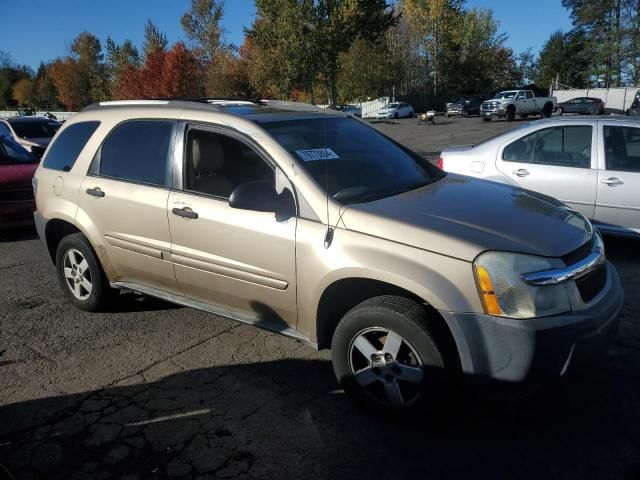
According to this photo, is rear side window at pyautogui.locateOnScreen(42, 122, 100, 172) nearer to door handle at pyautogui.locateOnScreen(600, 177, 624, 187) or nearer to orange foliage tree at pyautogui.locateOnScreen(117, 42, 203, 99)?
door handle at pyautogui.locateOnScreen(600, 177, 624, 187)

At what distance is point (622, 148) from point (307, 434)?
4.66 m

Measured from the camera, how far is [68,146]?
15.4 ft

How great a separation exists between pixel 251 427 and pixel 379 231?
1.30m

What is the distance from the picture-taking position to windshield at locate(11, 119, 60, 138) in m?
14.3

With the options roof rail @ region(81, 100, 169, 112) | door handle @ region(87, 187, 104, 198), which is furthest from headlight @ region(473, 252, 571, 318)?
door handle @ region(87, 187, 104, 198)

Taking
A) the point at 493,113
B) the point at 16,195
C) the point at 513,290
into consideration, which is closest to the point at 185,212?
the point at 513,290

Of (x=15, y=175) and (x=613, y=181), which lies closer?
(x=613, y=181)

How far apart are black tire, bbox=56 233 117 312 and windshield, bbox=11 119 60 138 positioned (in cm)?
1122

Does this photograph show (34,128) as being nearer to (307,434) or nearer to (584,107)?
(307,434)

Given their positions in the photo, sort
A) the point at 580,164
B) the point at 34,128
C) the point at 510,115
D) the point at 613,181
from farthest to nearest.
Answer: the point at 510,115, the point at 34,128, the point at 580,164, the point at 613,181

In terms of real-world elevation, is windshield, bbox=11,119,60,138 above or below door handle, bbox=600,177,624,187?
above

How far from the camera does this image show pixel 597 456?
2.64 m

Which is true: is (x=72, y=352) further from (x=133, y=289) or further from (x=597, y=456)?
(x=597, y=456)

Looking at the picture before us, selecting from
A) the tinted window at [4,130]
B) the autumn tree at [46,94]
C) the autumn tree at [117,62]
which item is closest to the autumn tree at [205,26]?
the autumn tree at [117,62]
